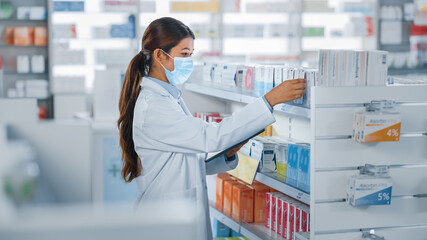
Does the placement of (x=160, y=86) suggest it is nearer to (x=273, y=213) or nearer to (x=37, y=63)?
(x=273, y=213)

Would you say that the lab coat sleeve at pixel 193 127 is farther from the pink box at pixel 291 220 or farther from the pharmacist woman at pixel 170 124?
the pink box at pixel 291 220

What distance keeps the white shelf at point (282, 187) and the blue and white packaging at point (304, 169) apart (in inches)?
2.1

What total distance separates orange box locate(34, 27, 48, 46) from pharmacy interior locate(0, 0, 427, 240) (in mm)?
19

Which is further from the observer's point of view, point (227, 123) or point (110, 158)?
point (110, 158)

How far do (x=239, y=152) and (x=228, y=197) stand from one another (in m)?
0.34

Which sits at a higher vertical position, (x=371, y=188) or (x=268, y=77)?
(x=268, y=77)

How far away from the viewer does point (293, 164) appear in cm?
299

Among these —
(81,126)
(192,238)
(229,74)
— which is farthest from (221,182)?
(192,238)

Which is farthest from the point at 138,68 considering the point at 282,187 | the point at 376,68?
the point at 376,68

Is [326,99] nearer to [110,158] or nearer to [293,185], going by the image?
[293,185]

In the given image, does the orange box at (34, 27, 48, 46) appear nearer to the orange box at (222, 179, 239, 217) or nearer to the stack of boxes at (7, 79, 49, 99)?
the stack of boxes at (7, 79, 49, 99)

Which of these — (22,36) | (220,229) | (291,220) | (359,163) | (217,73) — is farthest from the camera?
(22,36)

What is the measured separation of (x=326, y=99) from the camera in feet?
8.01

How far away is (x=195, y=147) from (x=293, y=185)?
2.05 ft
